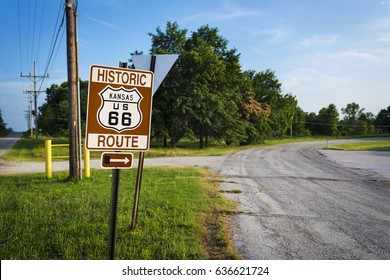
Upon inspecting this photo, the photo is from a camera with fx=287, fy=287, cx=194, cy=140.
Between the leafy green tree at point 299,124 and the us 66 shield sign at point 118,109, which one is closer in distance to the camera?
the us 66 shield sign at point 118,109

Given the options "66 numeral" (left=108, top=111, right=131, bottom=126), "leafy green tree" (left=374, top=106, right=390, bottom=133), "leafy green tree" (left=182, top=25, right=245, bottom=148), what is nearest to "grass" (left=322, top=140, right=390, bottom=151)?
"leafy green tree" (left=182, top=25, right=245, bottom=148)

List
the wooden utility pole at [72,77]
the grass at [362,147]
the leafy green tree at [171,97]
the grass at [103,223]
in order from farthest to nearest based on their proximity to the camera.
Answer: the grass at [362,147]
the leafy green tree at [171,97]
the wooden utility pole at [72,77]
the grass at [103,223]

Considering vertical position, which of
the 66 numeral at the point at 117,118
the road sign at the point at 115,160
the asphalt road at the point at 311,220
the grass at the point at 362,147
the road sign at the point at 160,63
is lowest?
the grass at the point at 362,147

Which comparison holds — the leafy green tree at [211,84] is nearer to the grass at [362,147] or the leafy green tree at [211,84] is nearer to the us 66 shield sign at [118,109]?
the grass at [362,147]

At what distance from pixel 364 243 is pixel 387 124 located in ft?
319

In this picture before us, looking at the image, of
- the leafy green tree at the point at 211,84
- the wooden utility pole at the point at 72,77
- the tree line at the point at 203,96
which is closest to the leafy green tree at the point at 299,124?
the tree line at the point at 203,96

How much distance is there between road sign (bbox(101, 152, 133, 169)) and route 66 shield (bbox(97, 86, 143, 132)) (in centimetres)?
28


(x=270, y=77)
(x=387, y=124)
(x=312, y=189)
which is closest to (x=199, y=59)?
→ (x=312, y=189)

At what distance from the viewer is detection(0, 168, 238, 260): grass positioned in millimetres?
3791

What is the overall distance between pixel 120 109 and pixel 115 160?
55 centimetres

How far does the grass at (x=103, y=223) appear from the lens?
3.79 metres

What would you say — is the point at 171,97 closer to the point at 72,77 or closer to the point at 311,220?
the point at 72,77

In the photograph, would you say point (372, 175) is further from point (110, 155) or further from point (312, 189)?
point (110, 155)

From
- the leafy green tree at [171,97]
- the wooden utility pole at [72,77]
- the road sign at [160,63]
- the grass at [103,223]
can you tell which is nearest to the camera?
the grass at [103,223]
